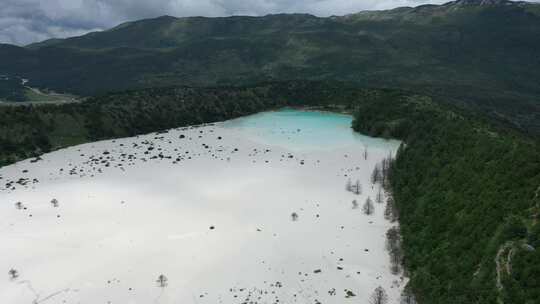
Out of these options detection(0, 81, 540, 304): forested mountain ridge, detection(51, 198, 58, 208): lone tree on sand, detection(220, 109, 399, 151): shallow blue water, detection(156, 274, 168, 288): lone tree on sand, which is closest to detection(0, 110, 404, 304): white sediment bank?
detection(156, 274, 168, 288): lone tree on sand

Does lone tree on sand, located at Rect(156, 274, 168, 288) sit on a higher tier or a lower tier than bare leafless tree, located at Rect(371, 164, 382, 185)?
higher

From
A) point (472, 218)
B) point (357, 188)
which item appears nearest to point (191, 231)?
point (357, 188)

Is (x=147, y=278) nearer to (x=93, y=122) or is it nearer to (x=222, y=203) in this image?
(x=222, y=203)

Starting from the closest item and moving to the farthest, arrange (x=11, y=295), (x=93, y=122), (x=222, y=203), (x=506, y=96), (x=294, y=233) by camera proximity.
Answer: (x=11, y=295), (x=294, y=233), (x=222, y=203), (x=93, y=122), (x=506, y=96)

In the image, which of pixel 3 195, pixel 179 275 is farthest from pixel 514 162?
pixel 3 195

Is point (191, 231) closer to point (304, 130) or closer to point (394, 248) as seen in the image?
point (394, 248)

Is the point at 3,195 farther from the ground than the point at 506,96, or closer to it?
farther from the ground

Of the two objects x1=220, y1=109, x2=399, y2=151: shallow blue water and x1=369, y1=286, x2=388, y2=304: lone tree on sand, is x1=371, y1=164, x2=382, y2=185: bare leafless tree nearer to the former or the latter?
x1=220, y1=109, x2=399, y2=151: shallow blue water
